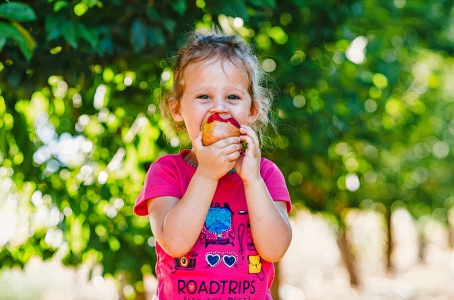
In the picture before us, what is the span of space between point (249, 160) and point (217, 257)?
267 mm

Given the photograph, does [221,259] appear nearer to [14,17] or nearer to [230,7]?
[14,17]

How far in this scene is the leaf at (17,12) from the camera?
214cm

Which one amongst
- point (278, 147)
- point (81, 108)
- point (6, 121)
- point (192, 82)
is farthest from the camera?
point (278, 147)

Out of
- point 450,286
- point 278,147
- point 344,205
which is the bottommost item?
point 450,286

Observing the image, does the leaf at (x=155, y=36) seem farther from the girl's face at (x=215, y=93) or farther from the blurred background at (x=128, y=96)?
the girl's face at (x=215, y=93)

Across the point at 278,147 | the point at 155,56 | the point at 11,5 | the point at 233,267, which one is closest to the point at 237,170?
the point at 233,267

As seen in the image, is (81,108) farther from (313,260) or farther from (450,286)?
(313,260)

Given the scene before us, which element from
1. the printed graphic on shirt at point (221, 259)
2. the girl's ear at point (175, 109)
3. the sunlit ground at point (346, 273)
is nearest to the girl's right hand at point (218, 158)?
the printed graphic on shirt at point (221, 259)

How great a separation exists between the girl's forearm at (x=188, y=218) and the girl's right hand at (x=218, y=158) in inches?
0.8

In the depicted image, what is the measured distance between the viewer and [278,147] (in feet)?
Answer: 13.8

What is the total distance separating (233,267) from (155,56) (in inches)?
51.6

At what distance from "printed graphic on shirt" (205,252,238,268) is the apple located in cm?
29

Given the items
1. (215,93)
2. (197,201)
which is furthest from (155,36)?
(197,201)

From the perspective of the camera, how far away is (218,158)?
5.70 feet
